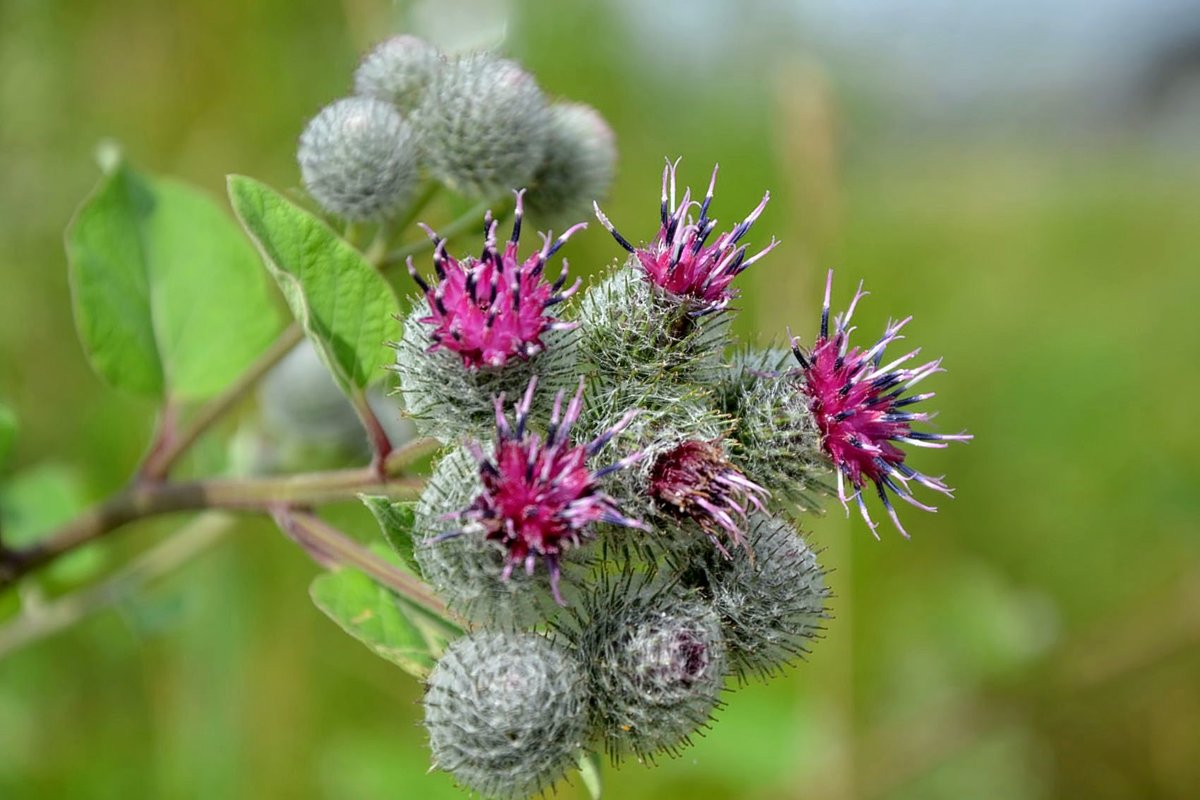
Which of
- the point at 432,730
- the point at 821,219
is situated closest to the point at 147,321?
the point at 432,730

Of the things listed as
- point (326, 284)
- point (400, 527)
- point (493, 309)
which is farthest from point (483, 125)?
point (400, 527)

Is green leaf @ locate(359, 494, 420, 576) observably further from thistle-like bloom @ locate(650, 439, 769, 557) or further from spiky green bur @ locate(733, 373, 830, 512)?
spiky green bur @ locate(733, 373, 830, 512)

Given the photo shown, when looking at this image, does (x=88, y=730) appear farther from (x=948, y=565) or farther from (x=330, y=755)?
(x=948, y=565)

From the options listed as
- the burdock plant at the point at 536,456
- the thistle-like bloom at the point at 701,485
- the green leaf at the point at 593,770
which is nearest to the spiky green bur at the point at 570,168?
the burdock plant at the point at 536,456

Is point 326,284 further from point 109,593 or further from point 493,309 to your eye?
point 109,593

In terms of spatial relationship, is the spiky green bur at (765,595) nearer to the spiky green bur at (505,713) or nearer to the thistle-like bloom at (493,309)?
the spiky green bur at (505,713)

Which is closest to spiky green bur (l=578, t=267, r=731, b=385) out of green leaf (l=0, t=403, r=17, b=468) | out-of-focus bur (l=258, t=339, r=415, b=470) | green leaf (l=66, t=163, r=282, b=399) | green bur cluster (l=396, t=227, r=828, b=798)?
green bur cluster (l=396, t=227, r=828, b=798)
